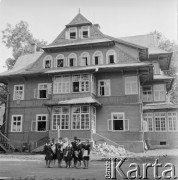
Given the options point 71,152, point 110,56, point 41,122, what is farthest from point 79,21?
point 71,152

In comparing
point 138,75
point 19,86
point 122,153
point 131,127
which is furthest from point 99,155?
point 19,86

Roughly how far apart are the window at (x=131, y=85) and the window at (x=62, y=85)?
5537 millimetres

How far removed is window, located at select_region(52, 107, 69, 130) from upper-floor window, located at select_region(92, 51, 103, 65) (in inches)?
222

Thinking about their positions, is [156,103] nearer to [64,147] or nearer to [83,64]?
[83,64]

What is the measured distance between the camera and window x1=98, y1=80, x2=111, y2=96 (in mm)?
25970

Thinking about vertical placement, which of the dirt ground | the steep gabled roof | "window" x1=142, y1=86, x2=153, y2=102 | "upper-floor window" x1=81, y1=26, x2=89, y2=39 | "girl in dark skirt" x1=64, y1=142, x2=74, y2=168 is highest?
the steep gabled roof

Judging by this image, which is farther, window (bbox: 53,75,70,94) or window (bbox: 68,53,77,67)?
window (bbox: 68,53,77,67)

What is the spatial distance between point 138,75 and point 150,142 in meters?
7.31

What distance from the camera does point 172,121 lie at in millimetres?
26938

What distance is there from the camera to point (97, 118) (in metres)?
25.8

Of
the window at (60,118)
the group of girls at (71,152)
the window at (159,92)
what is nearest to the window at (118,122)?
the window at (60,118)

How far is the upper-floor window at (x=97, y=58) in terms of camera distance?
88.0 ft

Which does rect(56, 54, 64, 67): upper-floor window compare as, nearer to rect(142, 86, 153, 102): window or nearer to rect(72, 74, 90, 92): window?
rect(72, 74, 90, 92): window

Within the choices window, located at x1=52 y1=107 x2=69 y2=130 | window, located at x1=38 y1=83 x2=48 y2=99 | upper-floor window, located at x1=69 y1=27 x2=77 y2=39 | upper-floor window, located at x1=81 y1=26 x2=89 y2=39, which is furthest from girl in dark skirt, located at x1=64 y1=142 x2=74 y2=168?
upper-floor window, located at x1=69 y1=27 x2=77 y2=39
